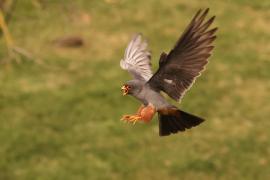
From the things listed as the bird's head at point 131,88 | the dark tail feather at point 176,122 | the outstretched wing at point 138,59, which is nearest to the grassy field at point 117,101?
the outstretched wing at point 138,59

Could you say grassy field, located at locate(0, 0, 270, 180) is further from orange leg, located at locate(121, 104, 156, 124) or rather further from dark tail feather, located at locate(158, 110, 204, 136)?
orange leg, located at locate(121, 104, 156, 124)

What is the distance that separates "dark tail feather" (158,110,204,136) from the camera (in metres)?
1.97

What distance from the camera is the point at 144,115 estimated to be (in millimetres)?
1745

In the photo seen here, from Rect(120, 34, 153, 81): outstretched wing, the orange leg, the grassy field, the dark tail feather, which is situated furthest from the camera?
the grassy field

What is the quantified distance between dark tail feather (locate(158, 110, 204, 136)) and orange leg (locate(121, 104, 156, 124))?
16 cm

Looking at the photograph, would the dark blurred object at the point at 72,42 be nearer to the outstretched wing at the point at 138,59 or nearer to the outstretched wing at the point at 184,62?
the outstretched wing at the point at 138,59

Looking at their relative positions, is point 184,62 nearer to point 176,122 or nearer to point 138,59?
point 176,122

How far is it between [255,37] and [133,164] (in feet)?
20.0

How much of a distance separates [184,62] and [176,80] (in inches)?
3.8

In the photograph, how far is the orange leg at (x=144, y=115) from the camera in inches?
67.9

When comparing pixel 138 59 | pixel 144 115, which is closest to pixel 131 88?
pixel 144 115

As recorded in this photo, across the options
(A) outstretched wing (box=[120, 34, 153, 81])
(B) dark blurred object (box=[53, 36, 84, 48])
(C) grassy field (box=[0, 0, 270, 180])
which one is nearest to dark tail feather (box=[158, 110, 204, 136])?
(A) outstretched wing (box=[120, 34, 153, 81])

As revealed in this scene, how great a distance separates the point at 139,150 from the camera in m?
A: 11.1

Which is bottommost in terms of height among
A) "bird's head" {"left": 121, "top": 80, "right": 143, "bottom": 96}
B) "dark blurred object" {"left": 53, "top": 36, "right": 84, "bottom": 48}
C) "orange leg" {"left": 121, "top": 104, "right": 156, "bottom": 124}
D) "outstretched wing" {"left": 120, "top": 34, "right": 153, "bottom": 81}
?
"orange leg" {"left": 121, "top": 104, "right": 156, "bottom": 124}
